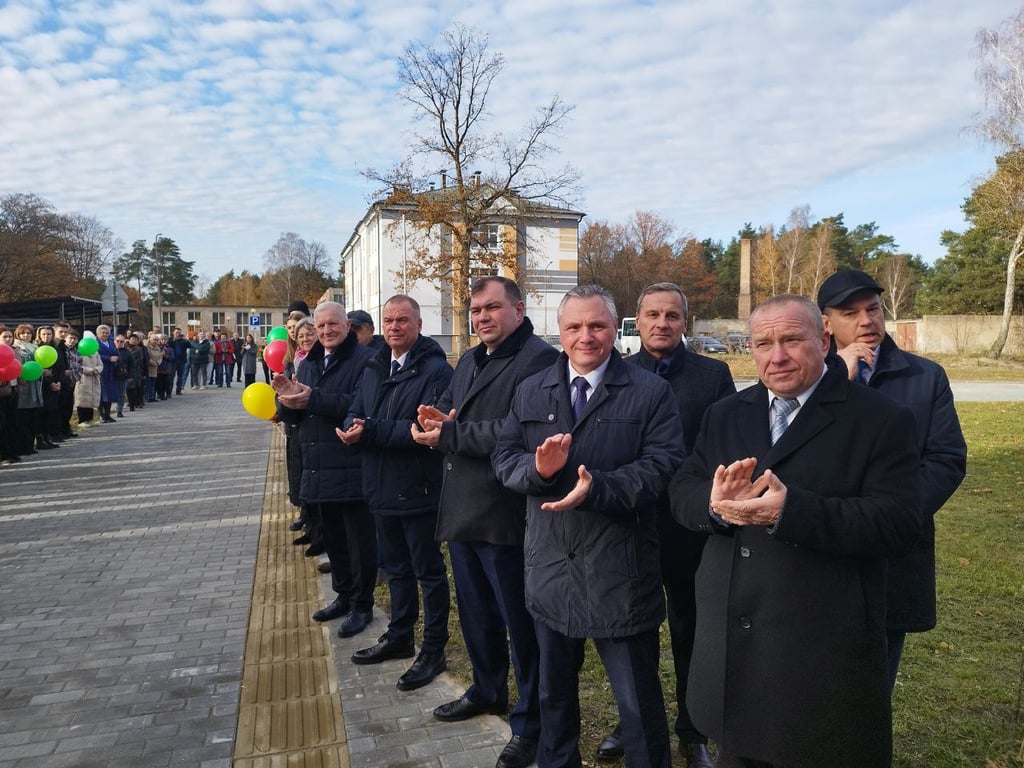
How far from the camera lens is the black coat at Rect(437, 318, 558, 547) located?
3441 mm

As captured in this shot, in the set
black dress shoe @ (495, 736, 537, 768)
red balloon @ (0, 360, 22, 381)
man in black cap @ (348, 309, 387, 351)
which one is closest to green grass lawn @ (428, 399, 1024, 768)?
black dress shoe @ (495, 736, 537, 768)

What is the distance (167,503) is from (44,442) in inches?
234

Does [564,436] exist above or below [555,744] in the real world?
above

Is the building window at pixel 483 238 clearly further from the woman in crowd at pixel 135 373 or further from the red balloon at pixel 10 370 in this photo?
the red balloon at pixel 10 370

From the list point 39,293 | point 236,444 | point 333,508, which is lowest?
point 236,444

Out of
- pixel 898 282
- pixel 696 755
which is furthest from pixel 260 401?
pixel 898 282

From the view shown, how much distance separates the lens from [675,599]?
3418 millimetres

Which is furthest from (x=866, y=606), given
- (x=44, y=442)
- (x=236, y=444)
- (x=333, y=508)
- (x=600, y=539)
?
(x=44, y=442)

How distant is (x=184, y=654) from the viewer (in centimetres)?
465

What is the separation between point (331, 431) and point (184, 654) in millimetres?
1698

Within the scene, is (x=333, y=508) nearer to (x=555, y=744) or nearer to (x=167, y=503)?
(x=555, y=744)

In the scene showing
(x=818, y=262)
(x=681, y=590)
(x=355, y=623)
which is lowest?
(x=355, y=623)

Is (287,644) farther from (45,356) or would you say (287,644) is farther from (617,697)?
(45,356)

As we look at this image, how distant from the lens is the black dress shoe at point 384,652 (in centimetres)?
443
